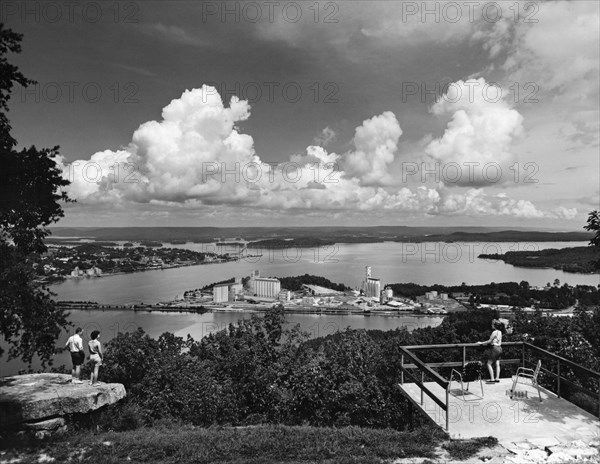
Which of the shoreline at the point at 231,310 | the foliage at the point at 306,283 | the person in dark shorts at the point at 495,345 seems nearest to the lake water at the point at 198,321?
the shoreline at the point at 231,310

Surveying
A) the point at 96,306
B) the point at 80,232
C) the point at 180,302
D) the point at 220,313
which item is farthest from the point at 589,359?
the point at 80,232

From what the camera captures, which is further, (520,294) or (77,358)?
(520,294)

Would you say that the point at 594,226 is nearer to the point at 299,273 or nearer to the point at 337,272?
the point at 299,273

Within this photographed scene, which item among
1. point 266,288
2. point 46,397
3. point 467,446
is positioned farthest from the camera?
point 266,288

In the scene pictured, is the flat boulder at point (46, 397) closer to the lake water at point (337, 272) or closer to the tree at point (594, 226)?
the tree at point (594, 226)

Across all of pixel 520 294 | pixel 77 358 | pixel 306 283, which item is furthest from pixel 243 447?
pixel 306 283

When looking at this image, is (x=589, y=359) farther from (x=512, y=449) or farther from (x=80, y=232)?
(x=80, y=232)
